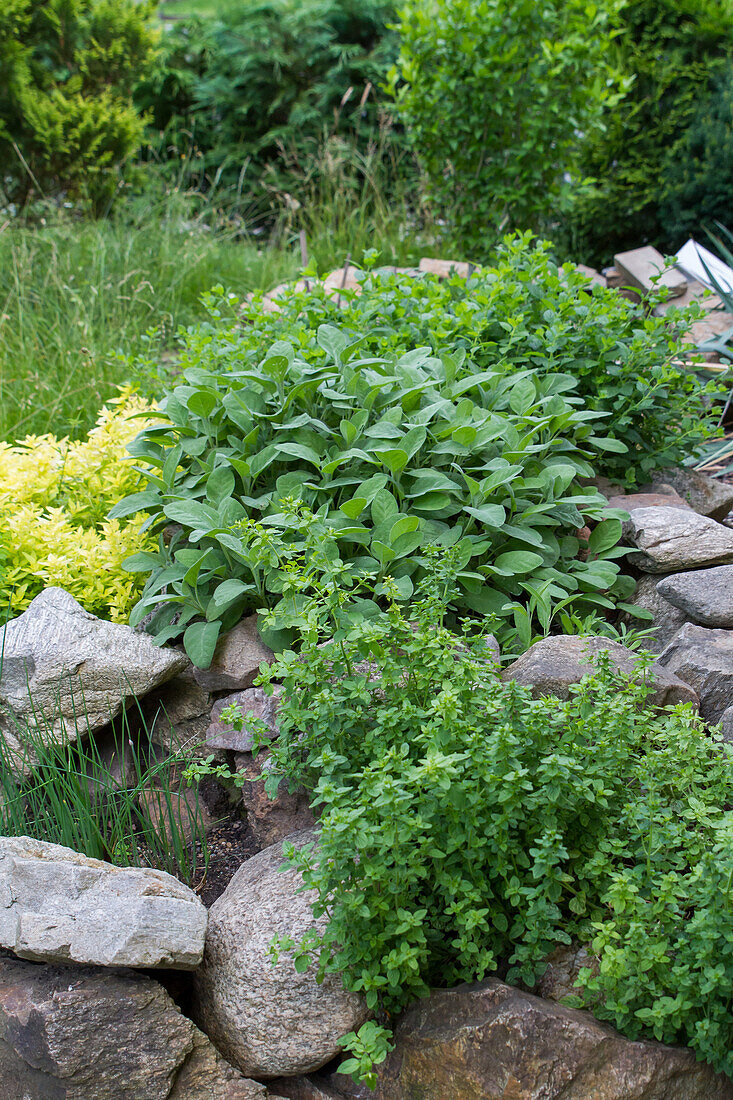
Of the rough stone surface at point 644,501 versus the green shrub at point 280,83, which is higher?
the green shrub at point 280,83

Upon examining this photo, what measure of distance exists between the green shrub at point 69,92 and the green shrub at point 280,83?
1780 millimetres

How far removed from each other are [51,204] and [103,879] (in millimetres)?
6211

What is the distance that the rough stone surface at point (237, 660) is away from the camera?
2.46 metres

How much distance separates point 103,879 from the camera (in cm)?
189

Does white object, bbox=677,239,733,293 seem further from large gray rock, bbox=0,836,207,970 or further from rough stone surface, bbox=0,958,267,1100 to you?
rough stone surface, bbox=0,958,267,1100

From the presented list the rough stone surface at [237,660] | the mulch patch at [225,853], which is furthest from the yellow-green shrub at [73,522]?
the mulch patch at [225,853]

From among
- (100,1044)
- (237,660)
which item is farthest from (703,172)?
(100,1044)

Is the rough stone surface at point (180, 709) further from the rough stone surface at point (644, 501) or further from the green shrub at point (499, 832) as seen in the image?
the rough stone surface at point (644, 501)

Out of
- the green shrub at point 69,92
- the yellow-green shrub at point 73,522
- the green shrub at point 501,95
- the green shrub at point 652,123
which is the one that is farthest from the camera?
the green shrub at point 652,123

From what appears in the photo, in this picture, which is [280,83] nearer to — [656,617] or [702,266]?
[702,266]

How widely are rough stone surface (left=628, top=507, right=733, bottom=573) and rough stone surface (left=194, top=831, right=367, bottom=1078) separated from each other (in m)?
1.50

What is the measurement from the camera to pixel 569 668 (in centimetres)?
216

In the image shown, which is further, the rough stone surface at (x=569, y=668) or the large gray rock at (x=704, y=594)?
the large gray rock at (x=704, y=594)

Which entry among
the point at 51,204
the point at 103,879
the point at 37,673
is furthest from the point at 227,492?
the point at 51,204
